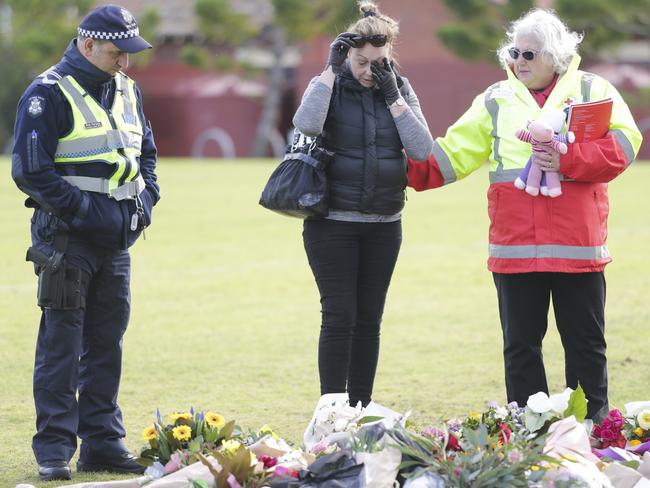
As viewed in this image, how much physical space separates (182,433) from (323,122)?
1.59m

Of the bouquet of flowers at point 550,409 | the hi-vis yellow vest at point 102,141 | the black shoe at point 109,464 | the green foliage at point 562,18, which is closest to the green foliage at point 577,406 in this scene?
the bouquet of flowers at point 550,409

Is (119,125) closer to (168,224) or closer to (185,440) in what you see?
(185,440)

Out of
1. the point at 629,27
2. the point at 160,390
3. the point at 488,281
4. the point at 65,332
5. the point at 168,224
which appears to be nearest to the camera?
the point at 65,332

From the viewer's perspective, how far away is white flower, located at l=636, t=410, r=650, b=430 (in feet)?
17.5

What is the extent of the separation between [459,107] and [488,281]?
109ft

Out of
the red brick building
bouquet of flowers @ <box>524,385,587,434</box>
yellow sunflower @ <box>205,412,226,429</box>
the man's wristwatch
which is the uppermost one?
the red brick building

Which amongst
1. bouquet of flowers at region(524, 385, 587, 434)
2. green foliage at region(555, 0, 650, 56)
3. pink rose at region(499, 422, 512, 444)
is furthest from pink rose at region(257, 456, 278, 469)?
green foliage at region(555, 0, 650, 56)

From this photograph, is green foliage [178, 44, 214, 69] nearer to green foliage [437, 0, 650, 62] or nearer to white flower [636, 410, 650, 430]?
green foliage [437, 0, 650, 62]

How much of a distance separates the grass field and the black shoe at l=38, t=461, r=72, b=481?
0.05 metres

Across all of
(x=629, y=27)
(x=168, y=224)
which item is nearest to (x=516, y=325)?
(x=168, y=224)

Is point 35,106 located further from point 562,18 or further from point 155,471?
point 562,18

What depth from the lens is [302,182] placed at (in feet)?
18.7

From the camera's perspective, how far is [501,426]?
4.89m

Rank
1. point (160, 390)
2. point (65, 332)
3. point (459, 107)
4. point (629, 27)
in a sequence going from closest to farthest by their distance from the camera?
point (65, 332)
point (160, 390)
point (629, 27)
point (459, 107)
